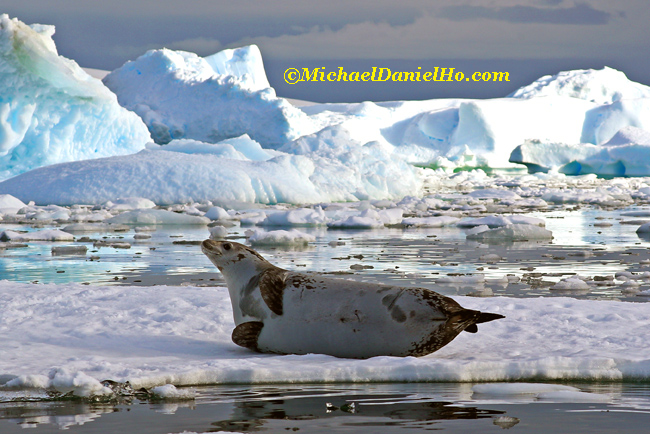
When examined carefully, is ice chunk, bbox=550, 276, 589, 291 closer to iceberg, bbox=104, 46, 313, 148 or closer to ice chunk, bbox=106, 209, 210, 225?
ice chunk, bbox=106, 209, 210, 225

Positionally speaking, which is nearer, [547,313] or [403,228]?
[547,313]

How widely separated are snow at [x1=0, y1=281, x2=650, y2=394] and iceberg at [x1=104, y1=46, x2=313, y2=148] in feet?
85.4

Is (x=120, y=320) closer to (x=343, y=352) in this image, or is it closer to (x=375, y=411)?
(x=343, y=352)

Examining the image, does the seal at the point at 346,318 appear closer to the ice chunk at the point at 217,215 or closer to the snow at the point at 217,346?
the snow at the point at 217,346

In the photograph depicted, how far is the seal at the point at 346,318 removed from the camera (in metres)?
3.27

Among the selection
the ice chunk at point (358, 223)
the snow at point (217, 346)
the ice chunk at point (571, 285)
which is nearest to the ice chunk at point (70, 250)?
the snow at point (217, 346)

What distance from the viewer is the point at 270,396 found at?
2727mm

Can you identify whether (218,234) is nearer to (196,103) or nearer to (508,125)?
(196,103)

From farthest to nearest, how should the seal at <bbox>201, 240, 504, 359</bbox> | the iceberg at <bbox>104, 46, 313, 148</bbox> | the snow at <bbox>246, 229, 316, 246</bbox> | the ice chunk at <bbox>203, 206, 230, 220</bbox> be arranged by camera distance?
the iceberg at <bbox>104, 46, 313, 148</bbox>, the ice chunk at <bbox>203, 206, 230, 220</bbox>, the snow at <bbox>246, 229, 316, 246</bbox>, the seal at <bbox>201, 240, 504, 359</bbox>

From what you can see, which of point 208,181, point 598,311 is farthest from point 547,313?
point 208,181

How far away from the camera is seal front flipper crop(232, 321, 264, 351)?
349cm

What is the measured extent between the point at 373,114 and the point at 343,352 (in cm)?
5196

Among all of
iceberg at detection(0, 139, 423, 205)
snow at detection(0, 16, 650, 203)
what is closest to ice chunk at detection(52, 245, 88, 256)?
snow at detection(0, 16, 650, 203)

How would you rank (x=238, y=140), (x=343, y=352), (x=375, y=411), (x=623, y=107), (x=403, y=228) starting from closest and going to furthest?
(x=375, y=411), (x=343, y=352), (x=403, y=228), (x=238, y=140), (x=623, y=107)
